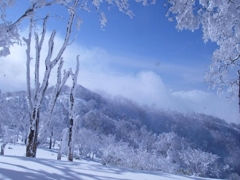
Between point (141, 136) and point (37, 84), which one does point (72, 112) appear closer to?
point (37, 84)

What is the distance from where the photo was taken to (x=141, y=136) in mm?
55656

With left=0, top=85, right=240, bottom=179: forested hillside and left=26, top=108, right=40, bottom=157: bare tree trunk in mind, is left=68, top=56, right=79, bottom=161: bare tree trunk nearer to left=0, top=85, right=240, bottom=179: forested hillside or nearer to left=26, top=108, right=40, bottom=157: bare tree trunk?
left=0, top=85, right=240, bottom=179: forested hillside

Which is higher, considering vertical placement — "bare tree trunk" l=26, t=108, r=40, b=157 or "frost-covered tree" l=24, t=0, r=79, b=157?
"frost-covered tree" l=24, t=0, r=79, b=157

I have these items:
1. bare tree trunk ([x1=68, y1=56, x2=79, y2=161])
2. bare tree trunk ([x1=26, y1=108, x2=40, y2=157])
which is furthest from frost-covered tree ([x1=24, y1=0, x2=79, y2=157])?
bare tree trunk ([x1=68, y1=56, x2=79, y2=161])

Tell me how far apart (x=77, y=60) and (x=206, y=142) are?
2889 inches

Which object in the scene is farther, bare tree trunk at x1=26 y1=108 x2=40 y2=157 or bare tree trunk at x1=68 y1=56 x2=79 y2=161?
bare tree trunk at x1=68 y1=56 x2=79 y2=161

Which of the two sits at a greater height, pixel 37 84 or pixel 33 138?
pixel 37 84

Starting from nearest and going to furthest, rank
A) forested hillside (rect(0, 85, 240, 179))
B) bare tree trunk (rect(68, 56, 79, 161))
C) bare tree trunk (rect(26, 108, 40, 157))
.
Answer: bare tree trunk (rect(26, 108, 40, 157)) < bare tree trunk (rect(68, 56, 79, 161)) < forested hillside (rect(0, 85, 240, 179))

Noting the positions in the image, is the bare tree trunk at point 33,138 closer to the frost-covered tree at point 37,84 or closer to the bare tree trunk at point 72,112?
the frost-covered tree at point 37,84

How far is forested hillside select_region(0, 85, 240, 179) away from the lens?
1622cm

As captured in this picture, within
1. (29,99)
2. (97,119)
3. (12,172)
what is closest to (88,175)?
(12,172)

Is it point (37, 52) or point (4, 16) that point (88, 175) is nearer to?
point (4, 16)

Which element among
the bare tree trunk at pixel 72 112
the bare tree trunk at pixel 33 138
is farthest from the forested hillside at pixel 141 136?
the bare tree trunk at pixel 72 112

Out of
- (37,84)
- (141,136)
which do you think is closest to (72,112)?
(37,84)
